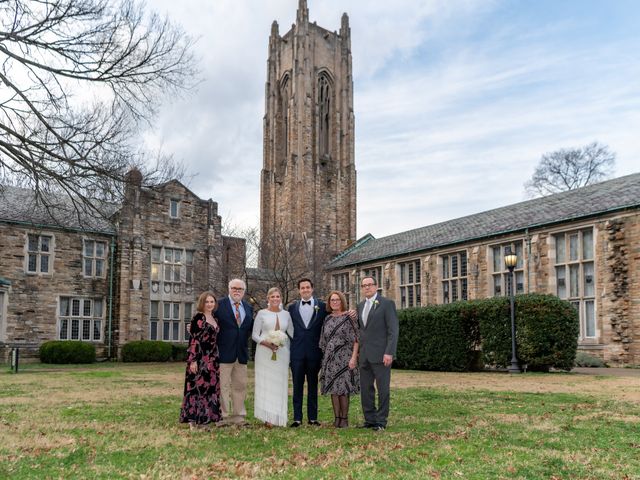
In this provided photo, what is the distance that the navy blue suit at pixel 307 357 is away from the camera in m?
8.65

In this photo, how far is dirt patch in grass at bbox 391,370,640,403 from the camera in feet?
42.3

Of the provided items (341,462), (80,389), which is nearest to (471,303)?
(80,389)

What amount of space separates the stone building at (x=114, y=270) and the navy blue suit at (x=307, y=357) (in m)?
20.9

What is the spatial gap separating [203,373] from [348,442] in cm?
227

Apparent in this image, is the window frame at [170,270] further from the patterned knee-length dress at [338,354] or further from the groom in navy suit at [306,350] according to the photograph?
the patterned knee-length dress at [338,354]

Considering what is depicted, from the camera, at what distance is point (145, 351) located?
98.5ft

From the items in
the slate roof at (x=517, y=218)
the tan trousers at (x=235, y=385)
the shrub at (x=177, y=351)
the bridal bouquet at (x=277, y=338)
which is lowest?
the shrub at (x=177, y=351)

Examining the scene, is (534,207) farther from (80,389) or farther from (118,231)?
(80,389)

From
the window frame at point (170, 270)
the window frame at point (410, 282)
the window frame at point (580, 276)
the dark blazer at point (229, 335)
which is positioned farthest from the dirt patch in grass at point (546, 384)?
the window frame at point (170, 270)

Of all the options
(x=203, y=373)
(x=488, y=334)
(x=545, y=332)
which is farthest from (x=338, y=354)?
(x=488, y=334)

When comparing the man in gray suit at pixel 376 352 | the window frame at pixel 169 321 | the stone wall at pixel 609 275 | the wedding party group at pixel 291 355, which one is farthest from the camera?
the window frame at pixel 169 321

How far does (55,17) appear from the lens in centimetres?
1244

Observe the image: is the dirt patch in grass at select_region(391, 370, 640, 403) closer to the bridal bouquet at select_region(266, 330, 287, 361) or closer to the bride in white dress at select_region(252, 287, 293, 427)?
the bride in white dress at select_region(252, 287, 293, 427)

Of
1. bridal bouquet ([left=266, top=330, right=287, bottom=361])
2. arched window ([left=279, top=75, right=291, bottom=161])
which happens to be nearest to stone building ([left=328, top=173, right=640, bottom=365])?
bridal bouquet ([left=266, top=330, right=287, bottom=361])
